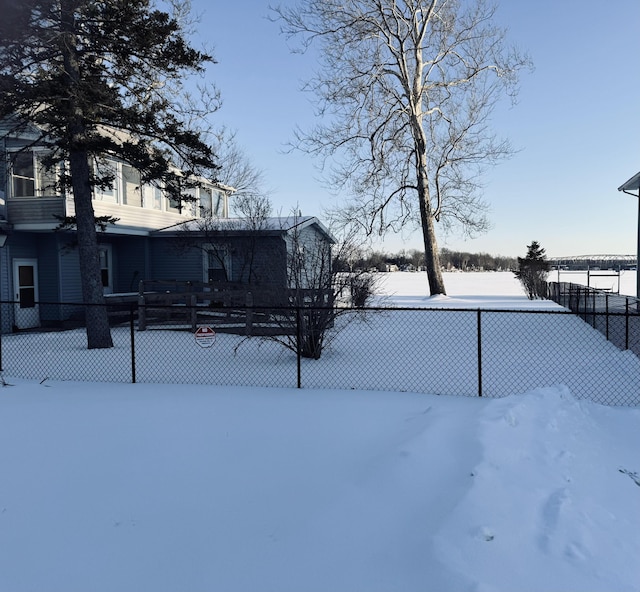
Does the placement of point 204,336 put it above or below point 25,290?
below

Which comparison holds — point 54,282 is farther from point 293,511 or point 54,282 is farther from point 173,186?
point 293,511

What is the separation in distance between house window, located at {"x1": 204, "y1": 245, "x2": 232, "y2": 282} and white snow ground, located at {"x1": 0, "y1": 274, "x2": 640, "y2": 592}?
42.3 feet

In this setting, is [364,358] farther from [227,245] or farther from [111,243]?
[111,243]

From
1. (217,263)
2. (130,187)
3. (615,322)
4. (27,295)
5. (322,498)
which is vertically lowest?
(322,498)

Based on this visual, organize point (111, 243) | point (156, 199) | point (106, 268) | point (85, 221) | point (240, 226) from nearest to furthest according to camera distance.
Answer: point (85, 221) < point (106, 268) < point (240, 226) < point (111, 243) < point (156, 199)

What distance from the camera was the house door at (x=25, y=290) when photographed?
15.3 metres

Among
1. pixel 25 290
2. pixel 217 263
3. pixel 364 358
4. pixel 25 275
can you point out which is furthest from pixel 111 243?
pixel 364 358

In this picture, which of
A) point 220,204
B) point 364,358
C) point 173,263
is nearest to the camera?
point 364,358

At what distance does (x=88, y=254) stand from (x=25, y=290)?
586 centimetres

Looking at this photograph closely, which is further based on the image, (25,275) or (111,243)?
(111,243)

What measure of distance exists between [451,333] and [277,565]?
11.5 metres

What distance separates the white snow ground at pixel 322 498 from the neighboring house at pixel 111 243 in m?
6.89

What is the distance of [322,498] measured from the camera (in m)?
3.80

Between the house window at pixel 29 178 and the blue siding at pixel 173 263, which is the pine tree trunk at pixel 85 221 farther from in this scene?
the blue siding at pixel 173 263
